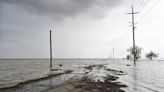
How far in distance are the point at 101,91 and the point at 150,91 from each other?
12.5ft

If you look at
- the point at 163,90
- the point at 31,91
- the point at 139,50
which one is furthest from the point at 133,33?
the point at 139,50

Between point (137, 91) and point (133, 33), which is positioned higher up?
point (133, 33)

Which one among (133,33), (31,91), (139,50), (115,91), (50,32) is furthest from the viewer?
(139,50)

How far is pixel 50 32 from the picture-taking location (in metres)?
38.0

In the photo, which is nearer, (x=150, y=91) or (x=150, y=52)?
(x=150, y=91)

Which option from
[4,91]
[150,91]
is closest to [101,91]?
[150,91]

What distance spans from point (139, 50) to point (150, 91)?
112706mm

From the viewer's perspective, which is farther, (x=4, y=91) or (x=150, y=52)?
(x=150, y=52)

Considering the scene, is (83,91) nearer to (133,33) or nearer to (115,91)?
(115,91)

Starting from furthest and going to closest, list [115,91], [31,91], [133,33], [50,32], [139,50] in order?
1. [139,50]
2. [133,33]
3. [50,32]
4. [31,91]
5. [115,91]

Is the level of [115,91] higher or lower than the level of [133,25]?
lower

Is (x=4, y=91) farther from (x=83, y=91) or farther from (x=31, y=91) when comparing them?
(x=83, y=91)

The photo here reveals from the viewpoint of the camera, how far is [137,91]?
40.3 feet

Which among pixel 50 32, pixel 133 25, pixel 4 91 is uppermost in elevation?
pixel 133 25
